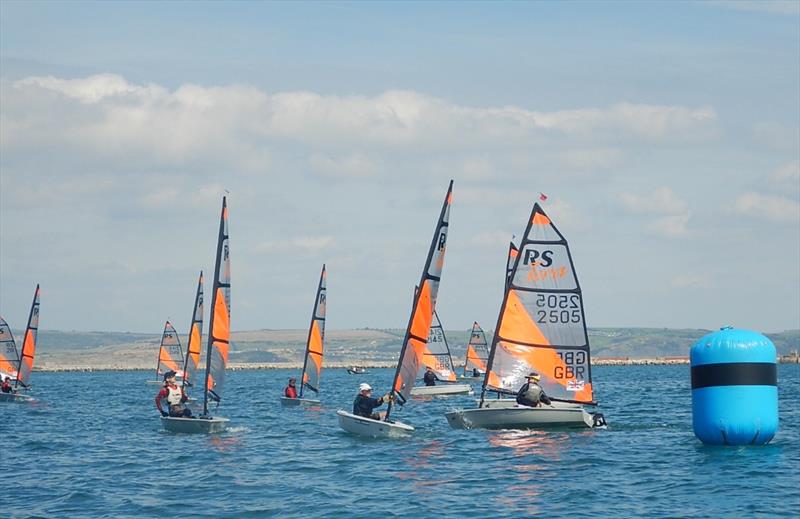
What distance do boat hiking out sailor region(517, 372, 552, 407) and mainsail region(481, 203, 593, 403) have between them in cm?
143

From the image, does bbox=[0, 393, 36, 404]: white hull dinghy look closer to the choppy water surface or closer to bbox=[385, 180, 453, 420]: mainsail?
the choppy water surface

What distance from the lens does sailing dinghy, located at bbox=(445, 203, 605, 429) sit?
34.0 m

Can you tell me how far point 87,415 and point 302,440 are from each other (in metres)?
17.5

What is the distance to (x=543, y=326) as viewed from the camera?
3434 cm

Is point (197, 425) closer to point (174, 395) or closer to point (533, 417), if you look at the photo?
point (174, 395)

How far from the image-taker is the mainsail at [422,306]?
33.3 metres

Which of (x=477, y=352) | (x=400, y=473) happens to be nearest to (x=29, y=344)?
(x=477, y=352)

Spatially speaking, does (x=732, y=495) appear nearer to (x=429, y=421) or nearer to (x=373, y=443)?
(x=373, y=443)

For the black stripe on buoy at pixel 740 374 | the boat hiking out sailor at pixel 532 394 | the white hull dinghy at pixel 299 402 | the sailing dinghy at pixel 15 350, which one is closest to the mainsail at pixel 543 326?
the boat hiking out sailor at pixel 532 394

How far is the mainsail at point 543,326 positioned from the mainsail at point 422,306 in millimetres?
2412

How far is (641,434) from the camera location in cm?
3353

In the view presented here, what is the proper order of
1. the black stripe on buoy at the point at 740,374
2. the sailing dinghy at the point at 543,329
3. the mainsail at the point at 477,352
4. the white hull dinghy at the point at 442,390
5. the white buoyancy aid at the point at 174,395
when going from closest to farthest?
1. the black stripe on buoy at the point at 740,374
2. the sailing dinghy at the point at 543,329
3. the white buoyancy aid at the point at 174,395
4. the white hull dinghy at the point at 442,390
5. the mainsail at the point at 477,352

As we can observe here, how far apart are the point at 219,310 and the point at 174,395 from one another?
10.1 feet

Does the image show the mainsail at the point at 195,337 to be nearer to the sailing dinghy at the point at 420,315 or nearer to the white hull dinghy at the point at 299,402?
the white hull dinghy at the point at 299,402
